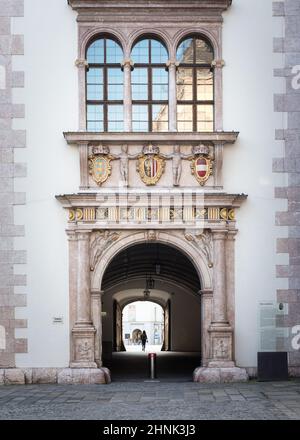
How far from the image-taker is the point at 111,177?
54.1 ft

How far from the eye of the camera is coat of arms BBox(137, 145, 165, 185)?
1644cm

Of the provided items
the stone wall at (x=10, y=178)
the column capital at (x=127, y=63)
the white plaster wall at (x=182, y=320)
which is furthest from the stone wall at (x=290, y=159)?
the white plaster wall at (x=182, y=320)

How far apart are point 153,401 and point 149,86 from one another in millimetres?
7124

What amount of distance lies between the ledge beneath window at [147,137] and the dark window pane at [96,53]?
1.80m

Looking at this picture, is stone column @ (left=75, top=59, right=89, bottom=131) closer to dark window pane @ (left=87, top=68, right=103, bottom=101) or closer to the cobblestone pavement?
dark window pane @ (left=87, top=68, right=103, bottom=101)

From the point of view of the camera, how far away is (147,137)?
16.4m

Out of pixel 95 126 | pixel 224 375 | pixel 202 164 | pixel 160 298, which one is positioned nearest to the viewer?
pixel 224 375

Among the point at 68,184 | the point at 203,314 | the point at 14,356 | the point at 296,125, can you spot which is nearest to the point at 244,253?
the point at 203,314

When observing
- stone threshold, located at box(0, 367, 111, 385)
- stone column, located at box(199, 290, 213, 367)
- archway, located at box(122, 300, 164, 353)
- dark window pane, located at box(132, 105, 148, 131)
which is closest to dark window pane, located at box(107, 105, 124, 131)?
dark window pane, located at box(132, 105, 148, 131)

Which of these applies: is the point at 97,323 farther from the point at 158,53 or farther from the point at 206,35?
the point at 206,35

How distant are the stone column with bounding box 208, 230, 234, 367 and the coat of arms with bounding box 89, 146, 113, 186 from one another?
2.67m

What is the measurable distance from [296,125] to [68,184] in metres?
5.19

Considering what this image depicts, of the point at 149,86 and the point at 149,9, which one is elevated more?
the point at 149,9

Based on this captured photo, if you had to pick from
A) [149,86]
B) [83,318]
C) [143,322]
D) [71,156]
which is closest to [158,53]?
[149,86]
